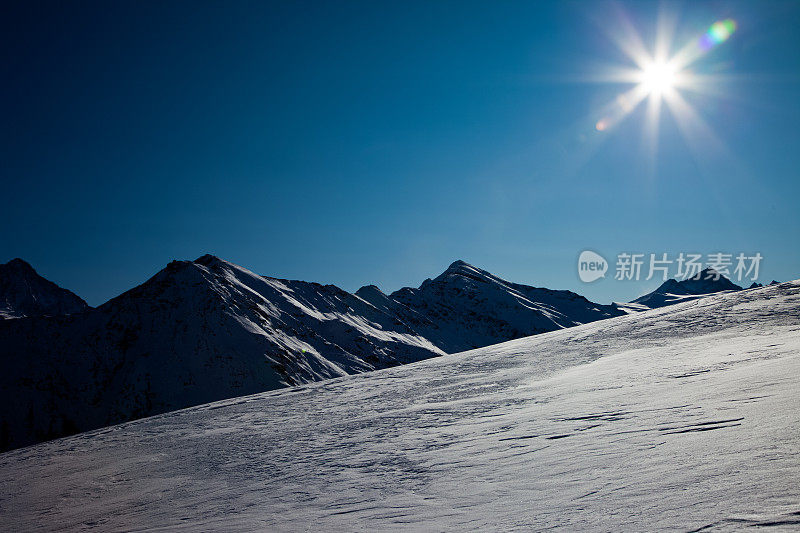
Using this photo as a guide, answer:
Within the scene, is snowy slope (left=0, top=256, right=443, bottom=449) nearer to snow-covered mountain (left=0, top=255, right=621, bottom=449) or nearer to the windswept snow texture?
snow-covered mountain (left=0, top=255, right=621, bottom=449)

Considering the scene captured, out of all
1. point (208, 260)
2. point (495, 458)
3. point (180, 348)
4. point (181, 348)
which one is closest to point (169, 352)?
point (180, 348)

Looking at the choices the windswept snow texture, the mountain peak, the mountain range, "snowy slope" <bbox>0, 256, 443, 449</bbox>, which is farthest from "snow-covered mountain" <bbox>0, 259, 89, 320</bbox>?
the windswept snow texture

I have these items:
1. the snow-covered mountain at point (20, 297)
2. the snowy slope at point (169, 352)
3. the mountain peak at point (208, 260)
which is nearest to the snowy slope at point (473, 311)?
the snowy slope at point (169, 352)

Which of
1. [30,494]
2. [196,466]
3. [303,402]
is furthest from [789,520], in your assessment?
[303,402]

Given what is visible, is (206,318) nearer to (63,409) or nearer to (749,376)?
(63,409)

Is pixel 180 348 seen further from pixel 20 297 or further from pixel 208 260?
pixel 20 297

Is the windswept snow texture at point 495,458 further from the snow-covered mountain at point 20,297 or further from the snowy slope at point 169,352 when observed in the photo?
the snow-covered mountain at point 20,297

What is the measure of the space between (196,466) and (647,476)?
7048 millimetres

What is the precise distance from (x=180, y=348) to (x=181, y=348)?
223 mm

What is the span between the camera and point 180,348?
6862cm

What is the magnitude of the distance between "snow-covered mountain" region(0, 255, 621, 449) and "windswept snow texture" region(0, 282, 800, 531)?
185 ft

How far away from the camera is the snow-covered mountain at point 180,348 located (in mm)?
60997

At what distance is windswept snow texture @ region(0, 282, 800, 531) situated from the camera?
3.04 meters

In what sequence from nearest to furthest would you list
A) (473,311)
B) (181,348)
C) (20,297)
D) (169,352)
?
(169,352)
(181,348)
(473,311)
(20,297)
